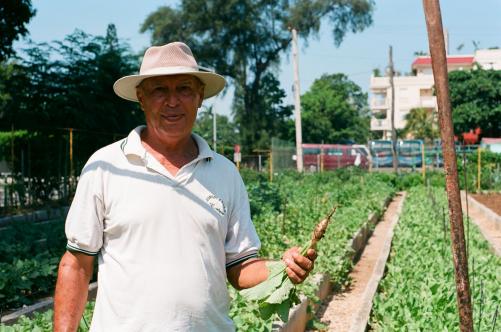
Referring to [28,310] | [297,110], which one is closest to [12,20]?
[28,310]

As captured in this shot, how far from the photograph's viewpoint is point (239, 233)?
2.70 metres

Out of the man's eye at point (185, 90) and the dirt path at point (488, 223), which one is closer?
the man's eye at point (185, 90)

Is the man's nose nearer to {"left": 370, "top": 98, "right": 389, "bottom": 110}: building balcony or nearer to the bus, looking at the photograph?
the bus

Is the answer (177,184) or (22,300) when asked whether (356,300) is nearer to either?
(22,300)

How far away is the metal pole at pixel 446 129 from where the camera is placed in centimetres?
300

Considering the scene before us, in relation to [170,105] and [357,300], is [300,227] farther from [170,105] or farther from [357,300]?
[170,105]

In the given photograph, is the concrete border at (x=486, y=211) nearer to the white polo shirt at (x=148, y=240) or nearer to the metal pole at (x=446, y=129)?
the metal pole at (x=446, y=129)

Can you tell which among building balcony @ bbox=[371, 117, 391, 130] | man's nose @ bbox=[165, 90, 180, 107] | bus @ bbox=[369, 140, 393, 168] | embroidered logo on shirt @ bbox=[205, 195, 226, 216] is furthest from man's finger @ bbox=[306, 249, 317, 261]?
building balcony @ bbox=[371, 117, 391, 130]

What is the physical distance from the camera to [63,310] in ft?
8.09

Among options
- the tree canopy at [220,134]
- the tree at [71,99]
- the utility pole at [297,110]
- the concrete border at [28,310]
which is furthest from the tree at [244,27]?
the concrete border at [28,310]

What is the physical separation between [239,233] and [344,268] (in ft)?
19.7

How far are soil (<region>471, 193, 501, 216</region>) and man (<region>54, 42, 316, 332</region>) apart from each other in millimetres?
15733

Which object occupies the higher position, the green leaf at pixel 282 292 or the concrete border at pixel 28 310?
the green leaf at pixel 282 292

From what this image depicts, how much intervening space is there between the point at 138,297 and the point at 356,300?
5963 millimetres
